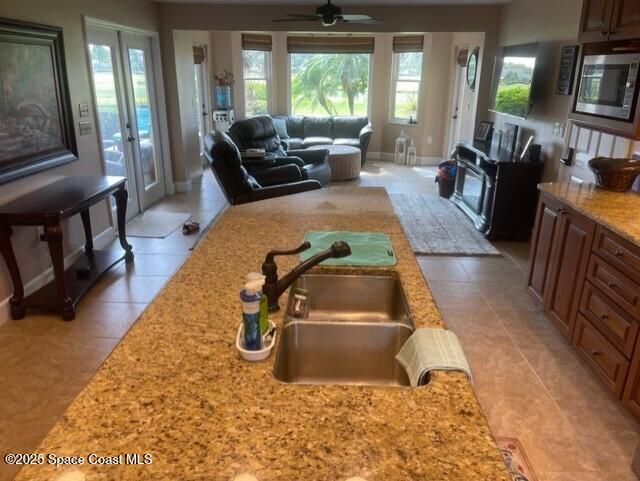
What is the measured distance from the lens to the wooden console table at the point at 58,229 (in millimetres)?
2871

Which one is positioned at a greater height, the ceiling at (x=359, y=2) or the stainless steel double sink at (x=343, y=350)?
the ceiling at (x=359, y=2)

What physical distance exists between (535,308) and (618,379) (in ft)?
3.57

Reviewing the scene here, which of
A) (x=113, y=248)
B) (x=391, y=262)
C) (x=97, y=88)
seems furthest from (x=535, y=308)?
(x=97, y=88)

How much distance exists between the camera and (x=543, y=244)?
10.3ft

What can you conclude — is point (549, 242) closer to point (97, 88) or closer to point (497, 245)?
point (497, 245)

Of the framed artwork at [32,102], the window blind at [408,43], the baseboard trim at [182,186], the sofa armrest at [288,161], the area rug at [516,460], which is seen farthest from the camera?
the window blind at [408,43]

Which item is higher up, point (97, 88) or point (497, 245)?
point (97, 88)

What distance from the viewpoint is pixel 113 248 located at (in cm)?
436

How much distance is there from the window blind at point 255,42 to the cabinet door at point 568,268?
6.72m

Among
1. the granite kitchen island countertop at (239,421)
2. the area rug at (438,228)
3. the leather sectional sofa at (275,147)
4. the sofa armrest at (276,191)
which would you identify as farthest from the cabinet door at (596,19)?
the leather sectional sofa at (275,147)

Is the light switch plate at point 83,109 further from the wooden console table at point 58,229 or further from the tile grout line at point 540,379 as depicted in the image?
the tile grout line at point 540,379

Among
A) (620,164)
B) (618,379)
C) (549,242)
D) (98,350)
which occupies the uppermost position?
(620,164)

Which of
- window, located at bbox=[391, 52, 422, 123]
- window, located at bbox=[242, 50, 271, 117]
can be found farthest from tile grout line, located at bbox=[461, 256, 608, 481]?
window, located at bbox=[242, 50, 271, 117]

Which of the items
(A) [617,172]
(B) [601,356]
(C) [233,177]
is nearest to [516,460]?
(B) [601,356]
